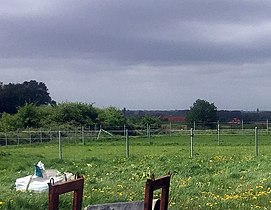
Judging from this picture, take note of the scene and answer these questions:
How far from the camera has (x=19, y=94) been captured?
94.2m

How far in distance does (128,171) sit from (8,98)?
76.9m

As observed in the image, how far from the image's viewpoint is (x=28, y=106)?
6016cm

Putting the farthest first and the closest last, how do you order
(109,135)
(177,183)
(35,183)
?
(109,135) → (177,183) → (35,183)

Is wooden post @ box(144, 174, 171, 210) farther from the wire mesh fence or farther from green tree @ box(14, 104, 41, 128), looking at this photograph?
green tree @ box(14, 104, 41, 128)

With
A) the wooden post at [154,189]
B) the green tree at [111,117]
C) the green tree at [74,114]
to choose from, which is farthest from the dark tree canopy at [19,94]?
the wooden post at [154,189]

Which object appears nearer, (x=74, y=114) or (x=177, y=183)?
(x=177, y=183)

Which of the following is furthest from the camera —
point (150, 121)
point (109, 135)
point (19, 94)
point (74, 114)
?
point (19, 94)

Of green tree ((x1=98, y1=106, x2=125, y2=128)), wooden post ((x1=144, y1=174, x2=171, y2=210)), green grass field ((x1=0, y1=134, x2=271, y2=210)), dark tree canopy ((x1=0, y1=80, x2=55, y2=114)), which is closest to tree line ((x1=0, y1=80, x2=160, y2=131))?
green tree ((x1=98, y1=106, x2=125, y2=128))

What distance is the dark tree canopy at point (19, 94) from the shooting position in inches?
3615

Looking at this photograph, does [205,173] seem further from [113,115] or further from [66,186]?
[113,115]

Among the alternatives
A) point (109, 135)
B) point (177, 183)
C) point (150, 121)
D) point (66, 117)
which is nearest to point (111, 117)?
point (150, 121)

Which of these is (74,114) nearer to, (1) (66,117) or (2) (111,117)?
(1) (66,117)

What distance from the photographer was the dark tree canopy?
91812mm

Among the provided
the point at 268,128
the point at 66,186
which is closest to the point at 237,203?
the point at 66,186
